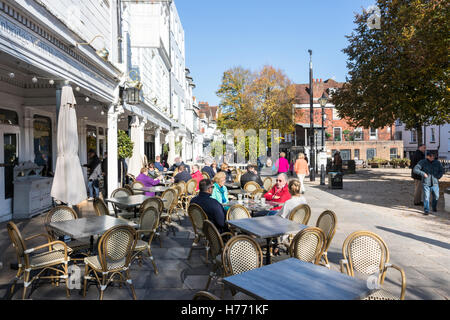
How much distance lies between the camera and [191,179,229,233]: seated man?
17.7ft

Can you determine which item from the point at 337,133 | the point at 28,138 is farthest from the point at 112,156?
the point at 337,133

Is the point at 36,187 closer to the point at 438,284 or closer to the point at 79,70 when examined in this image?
the point at 79,70

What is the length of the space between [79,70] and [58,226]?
4.26 meters

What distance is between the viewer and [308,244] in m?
3.95

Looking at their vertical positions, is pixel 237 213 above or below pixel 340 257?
above

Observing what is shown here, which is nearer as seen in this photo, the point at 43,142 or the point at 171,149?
the point at 43,142

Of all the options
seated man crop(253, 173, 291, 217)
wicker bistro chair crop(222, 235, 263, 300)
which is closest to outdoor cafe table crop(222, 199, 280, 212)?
seated man crop(253, 173, 291, 217)

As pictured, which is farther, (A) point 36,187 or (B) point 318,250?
(A) point 36,187

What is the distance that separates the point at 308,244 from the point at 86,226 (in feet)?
10.3

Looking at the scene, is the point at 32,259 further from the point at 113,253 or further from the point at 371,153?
the point at 371,153

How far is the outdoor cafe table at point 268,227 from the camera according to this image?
4456 mm

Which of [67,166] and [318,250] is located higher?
[67,166]
